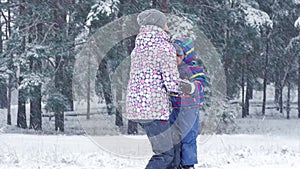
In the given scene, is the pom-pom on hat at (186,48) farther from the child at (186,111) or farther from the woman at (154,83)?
the woman at (154,83)

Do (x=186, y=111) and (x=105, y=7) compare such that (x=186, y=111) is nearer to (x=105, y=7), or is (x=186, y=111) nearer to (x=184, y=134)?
(x=184, y=134)

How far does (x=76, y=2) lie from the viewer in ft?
61.9

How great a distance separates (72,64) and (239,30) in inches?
328

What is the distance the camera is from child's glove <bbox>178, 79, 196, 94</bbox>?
4.63m

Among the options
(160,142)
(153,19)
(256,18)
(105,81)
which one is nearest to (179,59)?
(153,19)

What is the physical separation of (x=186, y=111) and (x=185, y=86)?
17.0 inches

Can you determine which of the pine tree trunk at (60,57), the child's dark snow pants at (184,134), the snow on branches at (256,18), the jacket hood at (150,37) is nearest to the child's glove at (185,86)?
the child's dark snow pants at (184,134)

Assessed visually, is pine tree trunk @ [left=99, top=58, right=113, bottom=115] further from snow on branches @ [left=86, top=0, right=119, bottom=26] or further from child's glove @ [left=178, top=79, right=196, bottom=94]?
child's glove @ [left=178, top=79, right=196, bottom=94]

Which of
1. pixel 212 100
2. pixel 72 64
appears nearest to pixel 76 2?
pixel 72 64

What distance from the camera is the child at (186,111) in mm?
4945

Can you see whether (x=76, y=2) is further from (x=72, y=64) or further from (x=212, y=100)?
(x=212, y=100)

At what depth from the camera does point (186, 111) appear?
16.3ft

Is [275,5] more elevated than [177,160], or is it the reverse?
[275,5]

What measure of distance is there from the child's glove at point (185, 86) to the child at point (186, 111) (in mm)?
213
